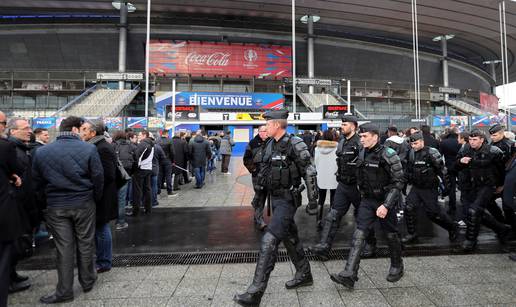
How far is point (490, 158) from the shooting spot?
14.6 ft

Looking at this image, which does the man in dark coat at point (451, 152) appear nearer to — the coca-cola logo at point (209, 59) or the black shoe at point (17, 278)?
the black shoe at point (17, 278)

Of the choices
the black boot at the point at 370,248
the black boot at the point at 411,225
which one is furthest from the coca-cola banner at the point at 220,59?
the black boot at the point at 370,248

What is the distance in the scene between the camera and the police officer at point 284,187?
301 cm

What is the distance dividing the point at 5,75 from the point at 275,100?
29149 mm

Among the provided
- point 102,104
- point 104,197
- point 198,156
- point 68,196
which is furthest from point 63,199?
point 102,104

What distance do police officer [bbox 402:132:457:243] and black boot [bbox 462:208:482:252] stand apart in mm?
312

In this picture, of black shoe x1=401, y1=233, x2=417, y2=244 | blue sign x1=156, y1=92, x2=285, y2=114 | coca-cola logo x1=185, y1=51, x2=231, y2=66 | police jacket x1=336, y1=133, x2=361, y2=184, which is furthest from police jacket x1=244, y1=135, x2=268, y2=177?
coca-cola logo x1=185, y1=51, x2=231, y2=66

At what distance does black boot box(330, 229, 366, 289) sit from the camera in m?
3.14

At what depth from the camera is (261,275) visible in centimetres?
291

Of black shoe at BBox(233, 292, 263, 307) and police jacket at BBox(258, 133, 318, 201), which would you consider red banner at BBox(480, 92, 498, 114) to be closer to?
police jacket at BBox(258, 133, 318, 201)

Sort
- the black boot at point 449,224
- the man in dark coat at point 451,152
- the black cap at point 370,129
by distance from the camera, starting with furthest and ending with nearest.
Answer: the man in dark coat at point 451,152
the black boot at point 449,224
the black cap at point 370,129

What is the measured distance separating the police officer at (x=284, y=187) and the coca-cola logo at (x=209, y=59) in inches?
1207

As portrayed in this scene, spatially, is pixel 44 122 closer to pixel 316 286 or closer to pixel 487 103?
pixel 316 286

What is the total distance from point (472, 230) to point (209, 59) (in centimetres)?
3113
